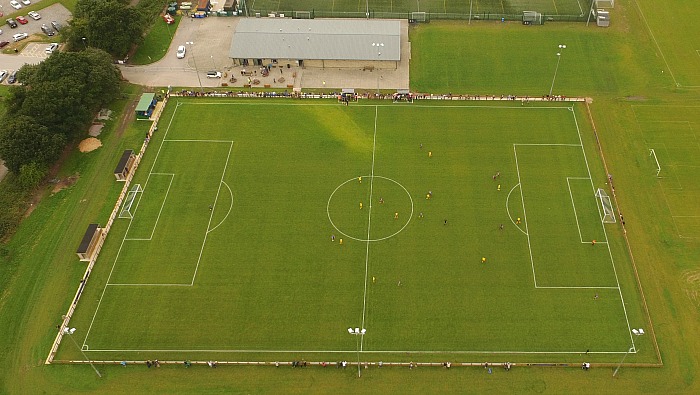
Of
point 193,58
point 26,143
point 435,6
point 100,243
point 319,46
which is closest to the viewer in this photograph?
point 100,243


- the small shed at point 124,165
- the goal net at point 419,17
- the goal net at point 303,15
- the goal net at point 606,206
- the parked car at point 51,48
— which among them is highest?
the parked car at point 51,48

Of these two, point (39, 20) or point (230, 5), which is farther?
point (39, 20)

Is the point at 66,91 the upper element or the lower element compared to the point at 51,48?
upper

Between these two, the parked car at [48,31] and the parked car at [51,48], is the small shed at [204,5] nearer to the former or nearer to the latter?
the parked car at [51,48]

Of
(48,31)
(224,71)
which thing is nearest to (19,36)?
(48,31)

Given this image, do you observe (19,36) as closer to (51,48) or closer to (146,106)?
(51,48)

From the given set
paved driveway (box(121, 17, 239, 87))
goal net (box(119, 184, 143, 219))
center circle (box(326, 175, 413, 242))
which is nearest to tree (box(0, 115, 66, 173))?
goal net (box(119, 184, 143, 219))

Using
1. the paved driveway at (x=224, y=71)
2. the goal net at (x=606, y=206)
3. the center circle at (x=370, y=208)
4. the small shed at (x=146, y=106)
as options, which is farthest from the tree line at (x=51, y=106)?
Result: the goal net at (x=606, y=206)
